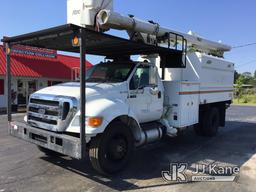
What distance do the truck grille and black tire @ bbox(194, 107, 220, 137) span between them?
5.69 metres

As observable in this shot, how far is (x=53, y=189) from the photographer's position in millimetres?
4902

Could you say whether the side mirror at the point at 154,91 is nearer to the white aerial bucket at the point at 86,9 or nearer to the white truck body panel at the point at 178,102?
the white truck body panel at the point at 178,102

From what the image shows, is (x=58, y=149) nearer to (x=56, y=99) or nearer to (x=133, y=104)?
(x=56, y=99)

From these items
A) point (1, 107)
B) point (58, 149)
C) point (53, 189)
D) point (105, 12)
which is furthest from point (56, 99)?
Answer: point (1, 107)

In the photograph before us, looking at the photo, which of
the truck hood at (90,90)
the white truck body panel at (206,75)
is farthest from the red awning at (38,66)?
the truck hood at (90,90)

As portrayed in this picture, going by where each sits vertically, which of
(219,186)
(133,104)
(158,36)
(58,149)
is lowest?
(219,186)

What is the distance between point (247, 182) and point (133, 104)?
112 inches

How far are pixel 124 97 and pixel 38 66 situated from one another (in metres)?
18.9

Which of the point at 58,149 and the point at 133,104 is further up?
the point at 133,104

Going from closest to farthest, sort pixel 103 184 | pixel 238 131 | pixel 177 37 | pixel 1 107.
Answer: pixel 103 184 → pixel 177 37 → pixel 238 131 → pixel 1 107

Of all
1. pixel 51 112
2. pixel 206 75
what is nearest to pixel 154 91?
pixel 51 112

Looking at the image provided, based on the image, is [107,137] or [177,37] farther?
[177,37]

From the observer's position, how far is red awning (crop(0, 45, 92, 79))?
21.4m
